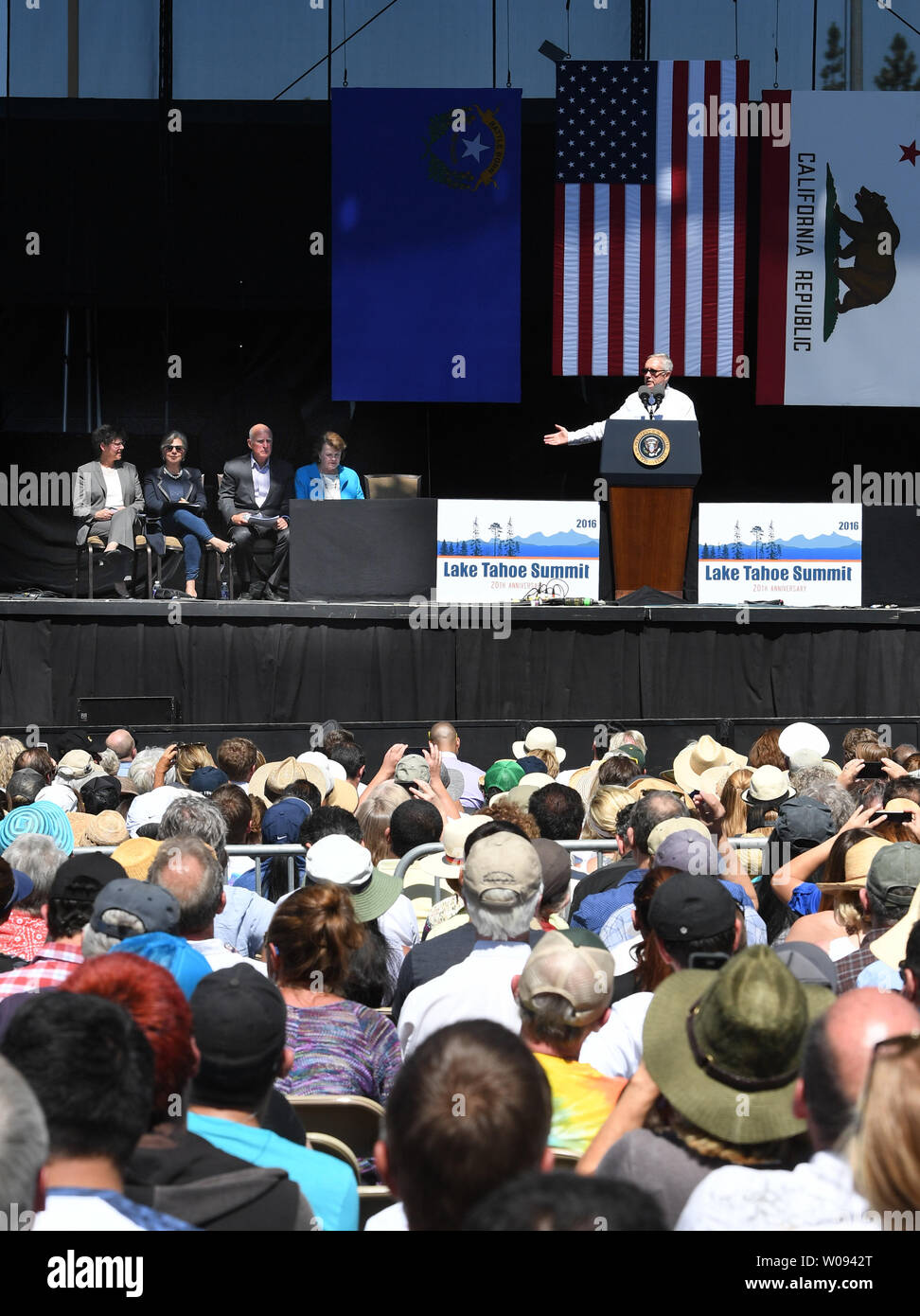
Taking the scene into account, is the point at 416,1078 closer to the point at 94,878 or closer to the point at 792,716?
the point at 94,878

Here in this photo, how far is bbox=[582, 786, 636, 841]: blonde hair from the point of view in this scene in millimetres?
5691

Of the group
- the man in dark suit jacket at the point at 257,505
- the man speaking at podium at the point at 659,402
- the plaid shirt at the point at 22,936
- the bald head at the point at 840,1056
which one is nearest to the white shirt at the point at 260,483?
the man in dark suit jacket at the point at 257,505

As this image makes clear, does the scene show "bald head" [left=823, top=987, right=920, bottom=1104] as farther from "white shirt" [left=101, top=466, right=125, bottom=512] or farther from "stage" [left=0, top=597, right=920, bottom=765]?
"white shirt" [left=101, top=466, right=125, bottom=512]

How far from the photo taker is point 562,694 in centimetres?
1126

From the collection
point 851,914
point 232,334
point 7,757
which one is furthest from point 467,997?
point 232,334

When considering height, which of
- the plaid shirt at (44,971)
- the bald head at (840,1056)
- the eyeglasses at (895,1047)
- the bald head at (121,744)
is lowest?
the bald head at (121,744)

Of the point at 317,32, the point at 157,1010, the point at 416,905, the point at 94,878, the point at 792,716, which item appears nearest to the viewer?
the point at 157,1010

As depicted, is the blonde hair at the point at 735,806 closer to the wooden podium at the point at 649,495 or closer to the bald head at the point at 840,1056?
the bald head at the point at 840,1056

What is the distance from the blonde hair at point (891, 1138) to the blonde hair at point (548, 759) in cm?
586

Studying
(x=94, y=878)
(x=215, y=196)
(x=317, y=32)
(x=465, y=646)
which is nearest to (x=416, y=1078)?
(x=94, y=878)

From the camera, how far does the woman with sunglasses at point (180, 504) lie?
12031 millimetres

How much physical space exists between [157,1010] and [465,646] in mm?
8830

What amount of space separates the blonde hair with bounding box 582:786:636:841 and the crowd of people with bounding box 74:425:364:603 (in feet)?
20.6

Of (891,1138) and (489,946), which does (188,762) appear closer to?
(489,946)
